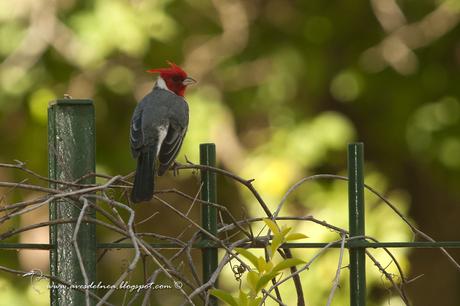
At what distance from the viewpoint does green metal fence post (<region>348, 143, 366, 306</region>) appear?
2.32 meters

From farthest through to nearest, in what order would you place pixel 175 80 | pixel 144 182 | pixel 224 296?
1. pixel 175 80
2. pixel 144 182
3. pixel 224 296

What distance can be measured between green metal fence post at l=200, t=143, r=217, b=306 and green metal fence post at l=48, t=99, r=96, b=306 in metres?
0.25

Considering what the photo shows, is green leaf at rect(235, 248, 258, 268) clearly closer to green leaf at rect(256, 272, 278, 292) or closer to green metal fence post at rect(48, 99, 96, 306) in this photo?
green leaf at rect(256, 272, 278, 292)

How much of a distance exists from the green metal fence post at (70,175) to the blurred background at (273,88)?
3.98m

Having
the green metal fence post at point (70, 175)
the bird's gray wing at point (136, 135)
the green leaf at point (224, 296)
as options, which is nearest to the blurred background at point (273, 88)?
the bird's gray wing at point (136, 135)

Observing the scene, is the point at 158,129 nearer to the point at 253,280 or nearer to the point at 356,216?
the point at 356,216

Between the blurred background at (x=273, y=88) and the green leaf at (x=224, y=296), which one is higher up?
the blurred background at (x=273, y=88)

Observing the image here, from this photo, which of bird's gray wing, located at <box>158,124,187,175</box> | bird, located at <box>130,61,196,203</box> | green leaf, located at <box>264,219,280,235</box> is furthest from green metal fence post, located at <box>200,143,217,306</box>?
bird's gray wing, located at <box>158,124,187,175</box>

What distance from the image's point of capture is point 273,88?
7.22 metres

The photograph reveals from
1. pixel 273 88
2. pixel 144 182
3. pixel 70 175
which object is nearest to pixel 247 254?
pixel 70 175

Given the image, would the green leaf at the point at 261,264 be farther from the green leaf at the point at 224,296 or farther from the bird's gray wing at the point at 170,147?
the bird's gray wing at the point at 170,147

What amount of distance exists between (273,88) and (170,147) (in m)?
3.37

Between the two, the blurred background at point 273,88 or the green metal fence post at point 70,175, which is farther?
the blurred background at point 273,88

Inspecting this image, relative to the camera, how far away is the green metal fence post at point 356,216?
7.61 feet
